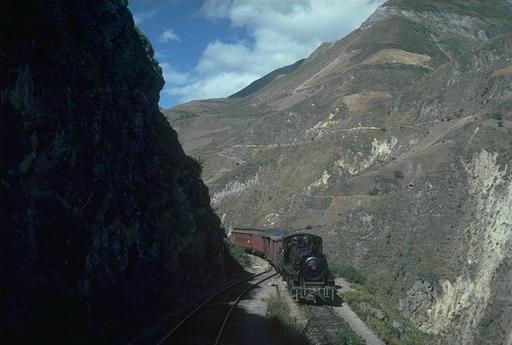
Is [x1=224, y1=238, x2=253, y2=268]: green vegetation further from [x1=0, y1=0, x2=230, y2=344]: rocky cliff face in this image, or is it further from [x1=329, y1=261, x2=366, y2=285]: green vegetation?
[x1=0, y1=0, x2=230, y2=344]: rocky cliff face

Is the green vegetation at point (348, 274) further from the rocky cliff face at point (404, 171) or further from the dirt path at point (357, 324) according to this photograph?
the dirt path at point (357, 324)

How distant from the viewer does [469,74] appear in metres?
81.2

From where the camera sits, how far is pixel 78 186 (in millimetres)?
14164

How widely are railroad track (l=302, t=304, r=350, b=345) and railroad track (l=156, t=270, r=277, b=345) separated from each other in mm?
3074

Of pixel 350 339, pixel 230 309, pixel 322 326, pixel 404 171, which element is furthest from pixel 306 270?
pixel 404 171

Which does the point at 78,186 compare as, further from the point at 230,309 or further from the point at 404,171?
the point at 404,171

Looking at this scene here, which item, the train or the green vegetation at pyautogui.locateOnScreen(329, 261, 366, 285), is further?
the green vegetation at pyautogui.locateOnScreen(329, 261, 366, 285)

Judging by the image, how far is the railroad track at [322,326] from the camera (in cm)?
1636

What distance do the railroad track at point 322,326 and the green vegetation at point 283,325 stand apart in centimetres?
36

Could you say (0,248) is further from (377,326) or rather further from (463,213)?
(463,213)

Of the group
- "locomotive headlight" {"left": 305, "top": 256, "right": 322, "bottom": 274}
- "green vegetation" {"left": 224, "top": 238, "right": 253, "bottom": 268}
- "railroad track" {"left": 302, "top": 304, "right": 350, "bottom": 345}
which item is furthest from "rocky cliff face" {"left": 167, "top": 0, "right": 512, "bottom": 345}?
"railroad track" {"left": 302, "top": 304, "right": 350, "bottom": 345}

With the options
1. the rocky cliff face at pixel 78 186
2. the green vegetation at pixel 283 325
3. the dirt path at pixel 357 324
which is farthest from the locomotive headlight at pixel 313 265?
the rocky cliff face at pixel 78 186

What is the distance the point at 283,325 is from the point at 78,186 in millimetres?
8603

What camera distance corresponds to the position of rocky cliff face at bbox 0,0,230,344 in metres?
11.3
